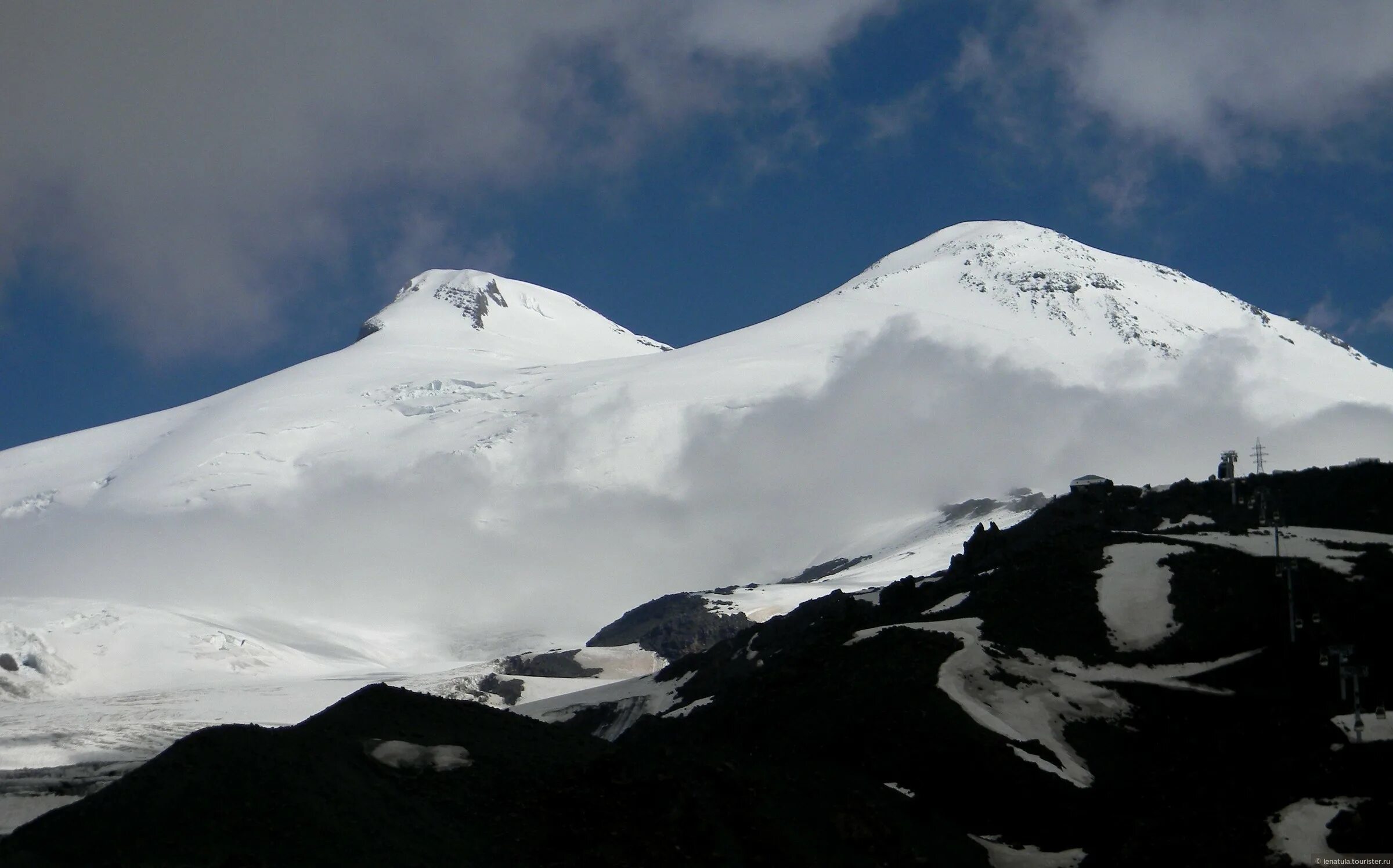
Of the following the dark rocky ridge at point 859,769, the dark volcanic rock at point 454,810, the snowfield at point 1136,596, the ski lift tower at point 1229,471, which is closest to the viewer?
the dark volcanic rock at point 454,810

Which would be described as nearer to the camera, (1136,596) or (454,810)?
(454,810)

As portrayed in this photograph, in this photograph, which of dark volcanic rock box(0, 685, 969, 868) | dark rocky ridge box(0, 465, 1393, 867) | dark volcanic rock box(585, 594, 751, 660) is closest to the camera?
dark volcanic rock box(0, 685, 969, 868)

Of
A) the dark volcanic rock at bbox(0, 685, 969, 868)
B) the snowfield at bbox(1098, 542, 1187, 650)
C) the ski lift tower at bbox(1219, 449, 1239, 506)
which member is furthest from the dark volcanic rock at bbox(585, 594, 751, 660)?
the dark volcanic rock at bbox(0, 685, 969, 868)

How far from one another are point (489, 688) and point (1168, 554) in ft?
221

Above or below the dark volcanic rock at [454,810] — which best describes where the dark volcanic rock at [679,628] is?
above

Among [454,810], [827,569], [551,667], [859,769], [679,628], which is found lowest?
[454,810]

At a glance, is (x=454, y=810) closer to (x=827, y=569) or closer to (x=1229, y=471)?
(x=1229, y=471)

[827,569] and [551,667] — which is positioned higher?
[827,569]

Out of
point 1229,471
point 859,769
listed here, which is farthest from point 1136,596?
point 1229,471

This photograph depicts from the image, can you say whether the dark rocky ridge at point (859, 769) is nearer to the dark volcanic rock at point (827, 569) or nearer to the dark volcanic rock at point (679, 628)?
the dark volcanic rock at point (679, 628)

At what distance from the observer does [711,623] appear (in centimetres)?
14238

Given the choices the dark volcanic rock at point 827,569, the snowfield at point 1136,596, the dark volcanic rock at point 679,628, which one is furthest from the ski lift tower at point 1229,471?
the dark volcanic rock at point 827,569

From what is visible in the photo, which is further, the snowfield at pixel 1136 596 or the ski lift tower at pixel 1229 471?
the ski lift tower at pixel 1229 471

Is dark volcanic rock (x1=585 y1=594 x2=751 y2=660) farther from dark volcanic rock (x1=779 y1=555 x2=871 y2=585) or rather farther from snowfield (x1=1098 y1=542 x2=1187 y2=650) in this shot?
snowfield (x1=1098 y1=542 x2=1187 y2=650)
